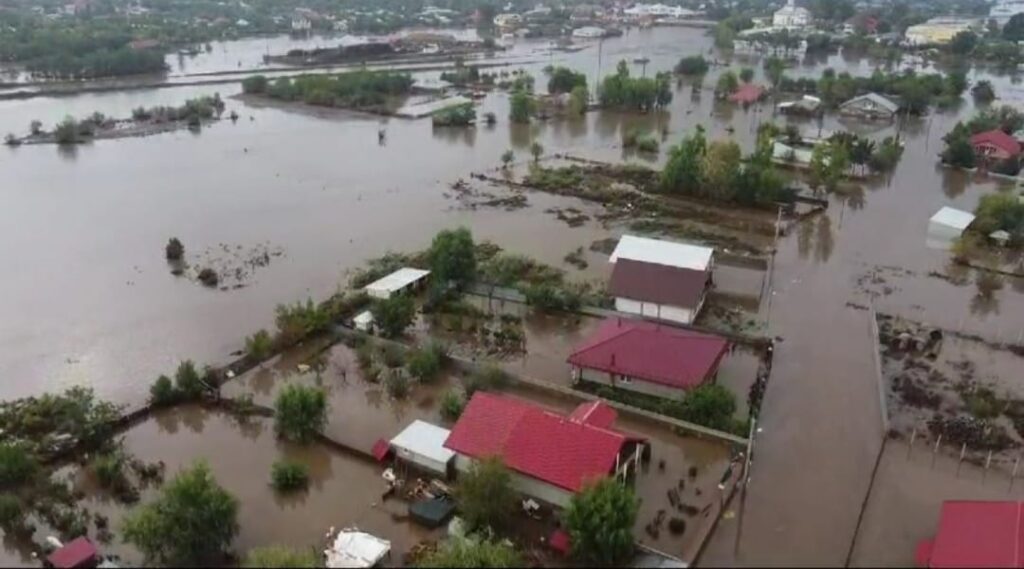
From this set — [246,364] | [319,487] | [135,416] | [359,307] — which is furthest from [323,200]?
[319,487]

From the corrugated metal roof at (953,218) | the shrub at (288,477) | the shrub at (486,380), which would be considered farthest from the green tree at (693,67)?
the shrub at (288,477)

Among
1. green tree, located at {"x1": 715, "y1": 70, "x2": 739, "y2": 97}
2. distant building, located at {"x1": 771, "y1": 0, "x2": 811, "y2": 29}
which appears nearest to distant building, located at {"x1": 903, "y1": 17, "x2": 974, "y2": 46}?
distant building, located at {"x1": 771, "y1": 0, "x2": 811, "y2": 29}

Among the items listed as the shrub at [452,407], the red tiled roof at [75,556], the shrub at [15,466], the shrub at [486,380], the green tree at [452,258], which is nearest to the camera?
the red tiled roof at [75,556]

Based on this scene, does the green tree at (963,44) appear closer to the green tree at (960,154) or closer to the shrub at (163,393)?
the green tree at (960,154)

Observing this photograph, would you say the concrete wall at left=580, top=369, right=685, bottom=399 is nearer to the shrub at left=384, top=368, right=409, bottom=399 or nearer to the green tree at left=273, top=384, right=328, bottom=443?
the shrub at left=384, top=368, right=409, bottom=399

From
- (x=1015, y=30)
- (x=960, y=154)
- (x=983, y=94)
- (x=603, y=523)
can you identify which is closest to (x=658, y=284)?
(x=603, y=523)

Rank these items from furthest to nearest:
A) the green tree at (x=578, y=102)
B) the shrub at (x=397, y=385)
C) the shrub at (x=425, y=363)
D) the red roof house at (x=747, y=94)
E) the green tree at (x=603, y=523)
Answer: the red roof house at (x=747, y=94) → the green tree at (x=578, y=102) → the shrub at (x=425, y=363) → the shrub at (x=397, y=385) → the green tree at (x=603, y=523)
